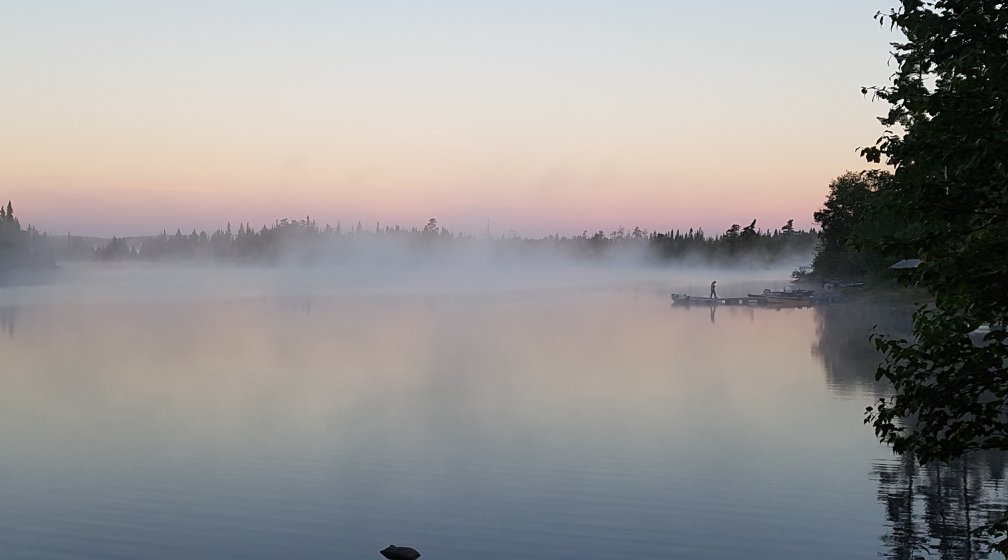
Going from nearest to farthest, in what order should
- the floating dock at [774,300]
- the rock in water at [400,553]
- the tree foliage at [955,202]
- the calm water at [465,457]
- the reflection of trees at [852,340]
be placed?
the tree foliage at [955,202] → the rock in water at [400,553] → the calm water at [465,457] → the reflection of trees at [852,340] → the floating dock at [774,300]

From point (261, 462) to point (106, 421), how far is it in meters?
10.3

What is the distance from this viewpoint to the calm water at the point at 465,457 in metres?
19.8

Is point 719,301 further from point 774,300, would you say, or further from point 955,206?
point 955,206

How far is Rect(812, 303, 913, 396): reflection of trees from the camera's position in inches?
1673

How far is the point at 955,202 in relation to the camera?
10977mm

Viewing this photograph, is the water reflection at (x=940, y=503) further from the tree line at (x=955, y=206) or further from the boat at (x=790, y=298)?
the boat at (x=790, y=298)

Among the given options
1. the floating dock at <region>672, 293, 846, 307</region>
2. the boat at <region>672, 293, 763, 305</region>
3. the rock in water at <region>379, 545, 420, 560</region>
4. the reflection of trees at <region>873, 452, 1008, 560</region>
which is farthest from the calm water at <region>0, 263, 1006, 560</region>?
the boat at <region>672, 293, 763, 305</region>

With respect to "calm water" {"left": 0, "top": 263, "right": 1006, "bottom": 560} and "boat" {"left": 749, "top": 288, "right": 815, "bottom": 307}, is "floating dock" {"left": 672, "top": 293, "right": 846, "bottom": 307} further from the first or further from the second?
"calm water" {"left": 0, "top": 263, "right": 1006, "bottom": 560}

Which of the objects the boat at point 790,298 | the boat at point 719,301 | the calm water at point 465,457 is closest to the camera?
the calm water at point 465,457

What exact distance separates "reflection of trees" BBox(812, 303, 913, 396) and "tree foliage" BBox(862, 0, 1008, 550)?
27623 millimetres

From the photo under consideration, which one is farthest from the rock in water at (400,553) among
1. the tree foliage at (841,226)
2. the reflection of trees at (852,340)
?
the tree foliage at (841,226)

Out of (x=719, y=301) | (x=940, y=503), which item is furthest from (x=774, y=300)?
(x=940, y=503)

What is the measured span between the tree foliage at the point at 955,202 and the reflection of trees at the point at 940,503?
7.11 m

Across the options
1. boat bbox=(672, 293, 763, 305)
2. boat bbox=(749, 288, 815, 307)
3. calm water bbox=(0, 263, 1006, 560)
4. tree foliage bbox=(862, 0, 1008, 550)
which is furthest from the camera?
boat bbox=(672, 293, 763, 305)
